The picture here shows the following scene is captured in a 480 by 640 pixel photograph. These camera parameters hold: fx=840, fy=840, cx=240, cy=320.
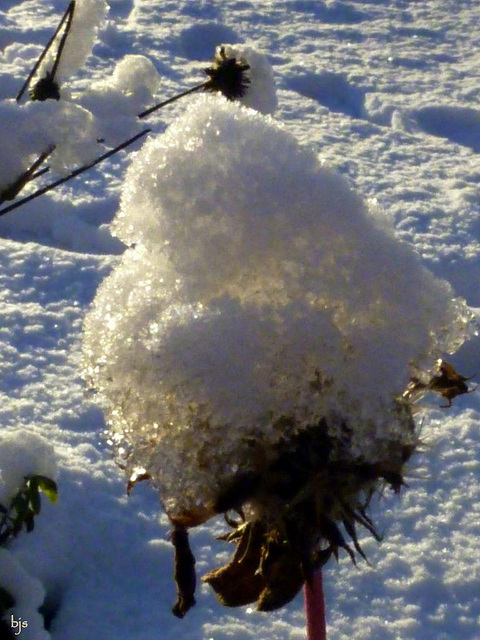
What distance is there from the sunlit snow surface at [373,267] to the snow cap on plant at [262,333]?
0.09 meters

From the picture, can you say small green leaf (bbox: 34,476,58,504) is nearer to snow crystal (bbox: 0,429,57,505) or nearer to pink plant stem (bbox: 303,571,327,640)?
snow crystal (bbox: 0,429,57,505)

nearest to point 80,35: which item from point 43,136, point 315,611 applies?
point 43,136

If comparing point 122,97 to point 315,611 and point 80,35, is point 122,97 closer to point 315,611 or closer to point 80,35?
point 80,35

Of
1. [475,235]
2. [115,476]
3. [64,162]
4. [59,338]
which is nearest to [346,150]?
[475,235]

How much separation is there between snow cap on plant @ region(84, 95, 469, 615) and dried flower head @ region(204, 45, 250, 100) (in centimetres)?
71

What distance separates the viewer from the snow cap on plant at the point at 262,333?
2.11ft

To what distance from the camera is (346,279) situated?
0.66 metres

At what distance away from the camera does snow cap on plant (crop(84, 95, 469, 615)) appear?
0.64 m

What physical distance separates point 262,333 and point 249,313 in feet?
0.06

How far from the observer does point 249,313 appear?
2.11 ft

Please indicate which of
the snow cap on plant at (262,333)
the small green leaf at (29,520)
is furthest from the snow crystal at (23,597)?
the snow cap on plant at (262,333)

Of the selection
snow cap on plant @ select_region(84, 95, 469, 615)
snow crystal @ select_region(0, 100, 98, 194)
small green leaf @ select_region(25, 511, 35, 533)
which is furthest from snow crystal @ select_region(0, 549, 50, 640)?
snow cap on plant @ select_region(84, 95, 469, 615)

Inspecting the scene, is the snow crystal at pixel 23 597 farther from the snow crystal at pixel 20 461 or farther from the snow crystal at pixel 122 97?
the snow crystal at pixel 122 97

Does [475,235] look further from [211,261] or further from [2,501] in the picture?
[211,261]
